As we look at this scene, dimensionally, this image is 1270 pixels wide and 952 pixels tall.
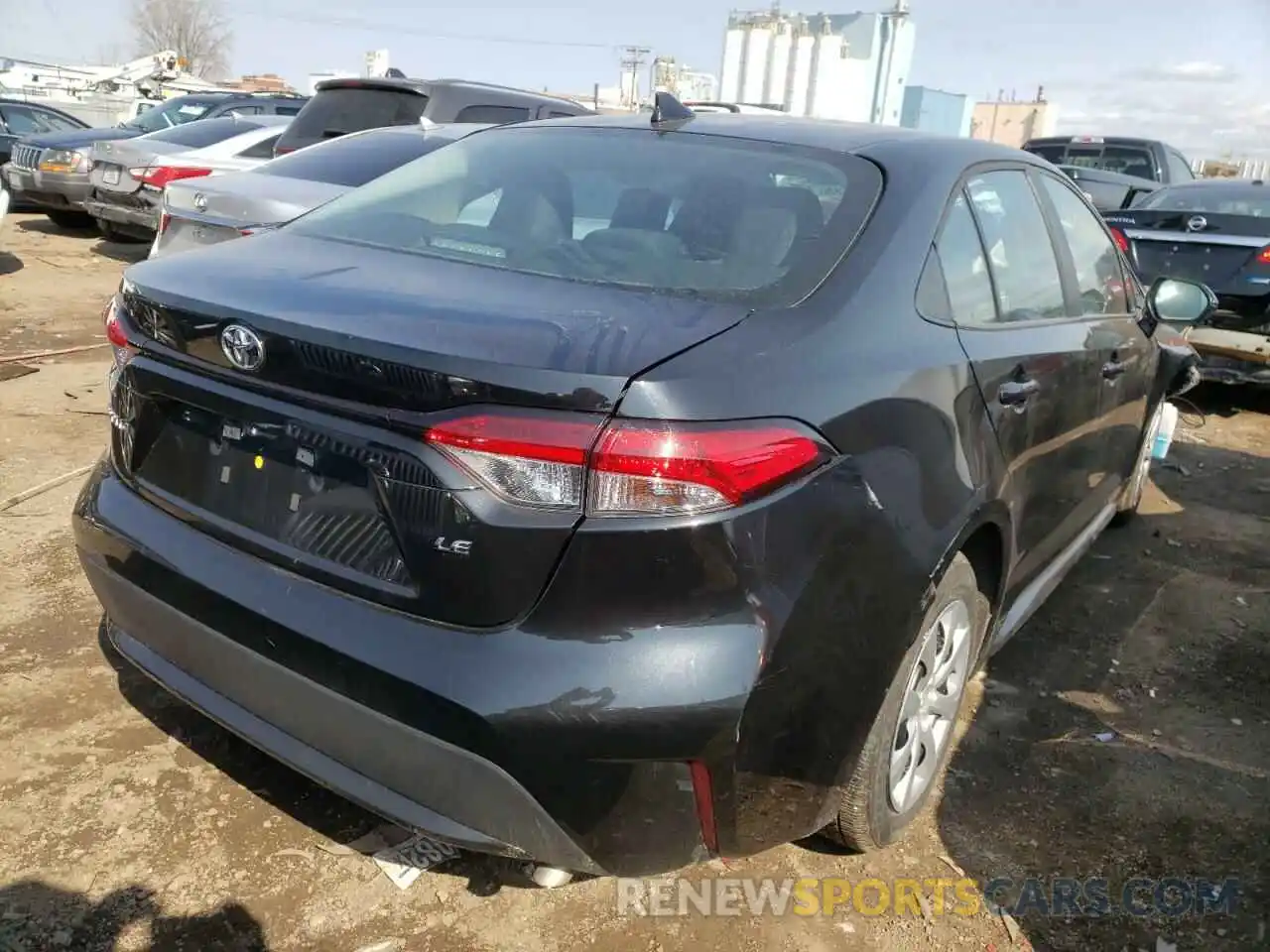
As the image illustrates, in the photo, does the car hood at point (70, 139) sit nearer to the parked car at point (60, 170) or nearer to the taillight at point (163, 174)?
the parked car at point (60, 170)

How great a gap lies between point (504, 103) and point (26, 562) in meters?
5.02

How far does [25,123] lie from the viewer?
14.1 m

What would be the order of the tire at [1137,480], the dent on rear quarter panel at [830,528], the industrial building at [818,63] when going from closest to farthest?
the dent on rear quarter panel at [830,528], the tire at [1137,480], the industrial building at [818,63]

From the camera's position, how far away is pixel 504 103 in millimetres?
7395

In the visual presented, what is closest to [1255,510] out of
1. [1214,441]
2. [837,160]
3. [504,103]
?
[1214,441]

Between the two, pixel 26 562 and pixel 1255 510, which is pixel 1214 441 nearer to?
pixel 1255 510

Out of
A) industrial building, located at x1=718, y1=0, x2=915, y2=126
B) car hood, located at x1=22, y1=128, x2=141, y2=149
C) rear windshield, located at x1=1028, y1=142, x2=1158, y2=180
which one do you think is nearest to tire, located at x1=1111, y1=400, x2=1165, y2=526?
rear windshield, located at x1=1028, y1=142, x2=1158, y2=180

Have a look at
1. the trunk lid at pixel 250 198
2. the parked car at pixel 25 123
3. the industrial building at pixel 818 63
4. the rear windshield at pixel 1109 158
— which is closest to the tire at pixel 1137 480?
the trunk lid at pixel 250 198

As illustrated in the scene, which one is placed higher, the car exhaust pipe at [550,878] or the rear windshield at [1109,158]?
the rear windshield at [1109,158]

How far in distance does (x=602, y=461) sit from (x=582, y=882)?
1211 millimetres

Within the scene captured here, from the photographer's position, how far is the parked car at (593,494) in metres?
1.65

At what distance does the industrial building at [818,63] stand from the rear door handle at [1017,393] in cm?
3184

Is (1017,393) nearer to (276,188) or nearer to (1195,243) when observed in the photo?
(276,188)

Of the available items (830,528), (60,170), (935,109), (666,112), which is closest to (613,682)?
(830,528)
